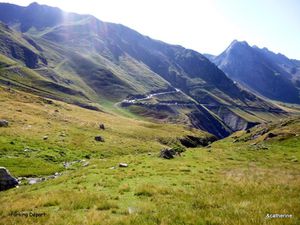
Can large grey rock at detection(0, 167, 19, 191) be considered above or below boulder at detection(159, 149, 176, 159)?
below

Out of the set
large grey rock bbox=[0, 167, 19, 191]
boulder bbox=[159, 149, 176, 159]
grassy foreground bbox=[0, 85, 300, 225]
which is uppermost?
grassy foreground bbox=[0, 85, 300, 225]

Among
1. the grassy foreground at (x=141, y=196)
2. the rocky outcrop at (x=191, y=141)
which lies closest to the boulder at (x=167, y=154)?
the grassy foreground at (x=141, y=196)

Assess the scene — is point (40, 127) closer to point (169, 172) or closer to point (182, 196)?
point (169, 172)

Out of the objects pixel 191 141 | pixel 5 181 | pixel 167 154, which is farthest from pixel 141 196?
pixel 191 141

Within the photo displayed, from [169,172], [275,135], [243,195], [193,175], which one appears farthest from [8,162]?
[275,135]

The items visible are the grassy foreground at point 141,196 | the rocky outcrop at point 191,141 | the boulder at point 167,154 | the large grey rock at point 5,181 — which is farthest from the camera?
the rocky outcrop at point 191,141

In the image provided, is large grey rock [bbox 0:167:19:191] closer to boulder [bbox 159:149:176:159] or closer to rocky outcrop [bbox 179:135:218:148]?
boulder [bbox 159:149:176:159]

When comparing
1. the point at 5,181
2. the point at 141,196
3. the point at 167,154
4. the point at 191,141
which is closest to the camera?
the point at 141,196

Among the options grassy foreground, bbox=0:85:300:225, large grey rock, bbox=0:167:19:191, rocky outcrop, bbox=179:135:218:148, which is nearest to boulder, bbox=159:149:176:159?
grassy foreground, bbox=0:85:300:225

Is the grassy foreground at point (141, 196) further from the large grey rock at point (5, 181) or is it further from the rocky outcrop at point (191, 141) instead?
the rocky outcrop at point (191, 141)

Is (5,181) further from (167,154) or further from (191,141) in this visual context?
(191,141)

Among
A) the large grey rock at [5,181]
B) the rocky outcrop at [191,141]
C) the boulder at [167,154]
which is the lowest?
the rocky outcrop at [191,141]

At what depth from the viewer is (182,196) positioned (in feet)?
66.8

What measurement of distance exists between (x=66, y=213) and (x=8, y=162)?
1051 inches
